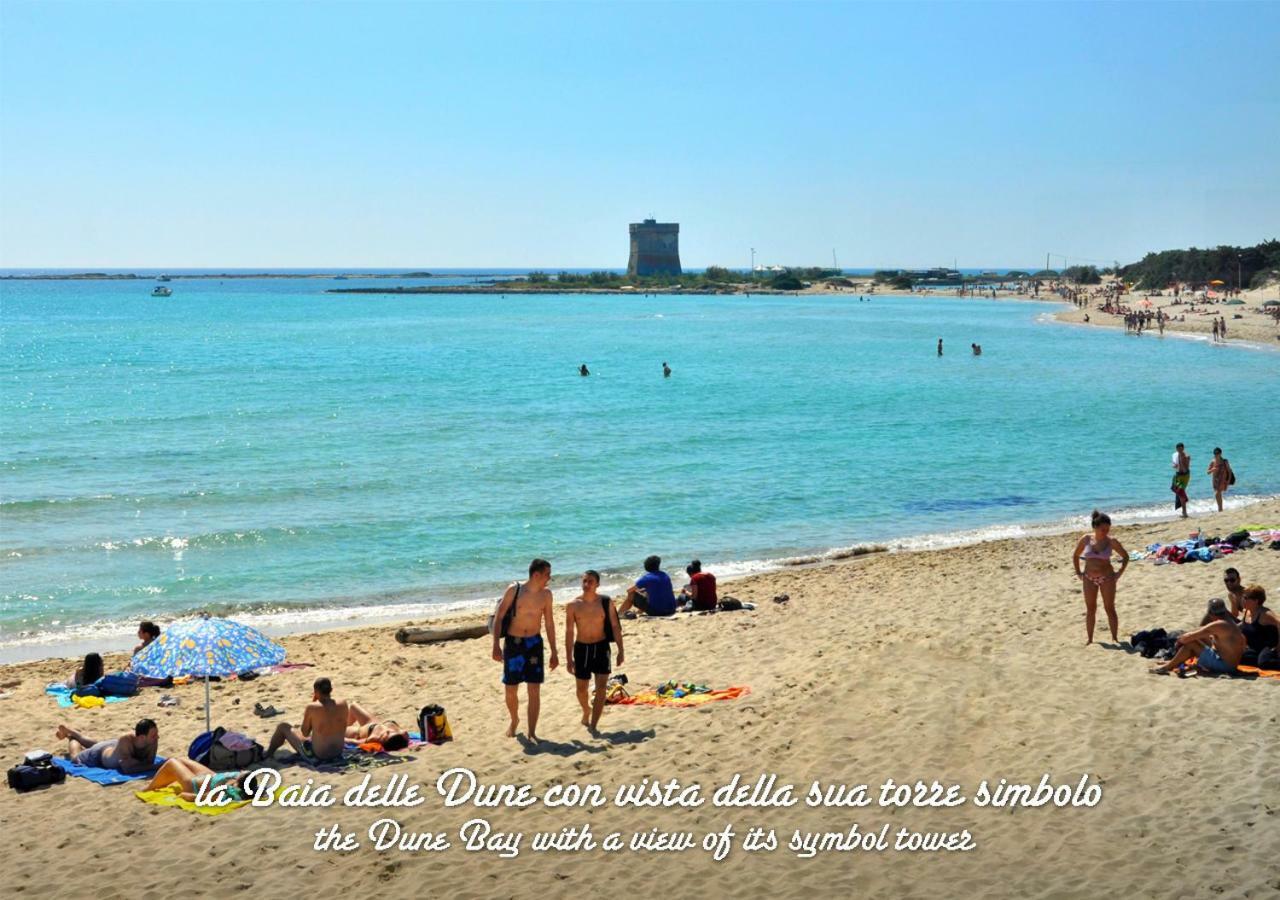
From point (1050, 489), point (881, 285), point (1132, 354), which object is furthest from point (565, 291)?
point (1050, 489)

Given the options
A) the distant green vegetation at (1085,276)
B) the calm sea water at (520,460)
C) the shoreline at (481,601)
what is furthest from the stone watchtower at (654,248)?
the shoreline at (481,601)

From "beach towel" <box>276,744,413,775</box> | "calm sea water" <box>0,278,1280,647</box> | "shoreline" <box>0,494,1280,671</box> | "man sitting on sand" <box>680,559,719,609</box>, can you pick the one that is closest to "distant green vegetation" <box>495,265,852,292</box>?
"calm sea water" <box>0,278,1280,647</box>

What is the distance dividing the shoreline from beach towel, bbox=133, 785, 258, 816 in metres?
6.51

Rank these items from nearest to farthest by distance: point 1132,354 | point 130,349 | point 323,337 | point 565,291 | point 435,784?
point 435,784
point 1132,354
point 130,349
point 323,337
point 565,291

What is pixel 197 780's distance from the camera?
870 centimetres

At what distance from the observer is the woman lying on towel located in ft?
28.1

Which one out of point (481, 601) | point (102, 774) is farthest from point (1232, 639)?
point (481, 601)

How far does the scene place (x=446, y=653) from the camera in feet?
45.3

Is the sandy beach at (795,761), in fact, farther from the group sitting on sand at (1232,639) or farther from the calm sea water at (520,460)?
the calm sea water at (520,460)

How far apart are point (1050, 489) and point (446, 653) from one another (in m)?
16.5

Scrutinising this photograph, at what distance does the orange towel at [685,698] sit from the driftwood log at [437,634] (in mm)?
4043

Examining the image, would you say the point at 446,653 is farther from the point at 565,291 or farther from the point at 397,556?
the point at 565,291

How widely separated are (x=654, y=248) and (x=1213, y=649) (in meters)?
185

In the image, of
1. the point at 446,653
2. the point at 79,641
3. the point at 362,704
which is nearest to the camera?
the point at 362,704
